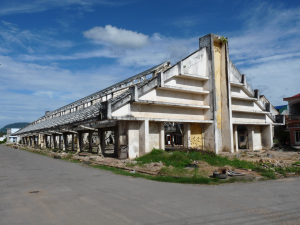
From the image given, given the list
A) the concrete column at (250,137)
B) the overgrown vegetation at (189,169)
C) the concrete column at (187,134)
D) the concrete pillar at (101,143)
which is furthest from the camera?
the concrete column at (250,137)

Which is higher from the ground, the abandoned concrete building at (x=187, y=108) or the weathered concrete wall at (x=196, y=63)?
the weathered concrete wall at (x=196, y=63)

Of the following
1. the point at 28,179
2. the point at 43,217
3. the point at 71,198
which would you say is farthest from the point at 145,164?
the point at 43,217

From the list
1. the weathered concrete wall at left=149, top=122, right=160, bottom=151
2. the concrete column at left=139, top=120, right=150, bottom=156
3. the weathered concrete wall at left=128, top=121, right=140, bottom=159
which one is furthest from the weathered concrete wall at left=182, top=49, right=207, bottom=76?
the weathered concrete wall at left=128, top=121, right=140, bottom=159

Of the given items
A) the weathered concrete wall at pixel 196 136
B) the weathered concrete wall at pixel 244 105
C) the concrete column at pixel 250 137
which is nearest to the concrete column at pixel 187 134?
the weathered concrete wall at pixel 196 136

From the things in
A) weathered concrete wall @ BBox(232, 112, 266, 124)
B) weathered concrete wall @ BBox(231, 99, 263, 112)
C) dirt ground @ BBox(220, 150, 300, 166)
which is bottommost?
dirt ground @ BBox(220, 150, 300, 166)

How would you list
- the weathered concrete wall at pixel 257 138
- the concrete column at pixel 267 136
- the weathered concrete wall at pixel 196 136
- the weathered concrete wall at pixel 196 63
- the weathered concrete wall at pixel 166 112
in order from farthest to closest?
the concrete column at pixel 267 136
the weathered concrete wall at pixel 257 138
the weathered concrete wall at pixel 196 136
the weathered concrete wall at pixel 196 63
the weathered concrete wall at pixel 166 112

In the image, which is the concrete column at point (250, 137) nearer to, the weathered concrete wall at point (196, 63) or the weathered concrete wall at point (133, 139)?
the weathered concrete wall at point (196, 63)

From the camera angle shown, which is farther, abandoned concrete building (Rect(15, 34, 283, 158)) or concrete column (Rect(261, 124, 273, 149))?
concrete column (Rect(261, 124, 273, 149))

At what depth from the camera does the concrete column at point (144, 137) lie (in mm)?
17172

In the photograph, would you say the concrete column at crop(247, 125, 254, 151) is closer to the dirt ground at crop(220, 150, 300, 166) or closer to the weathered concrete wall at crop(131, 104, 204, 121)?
the dirt ground at crop(220, 150, 300, 166)

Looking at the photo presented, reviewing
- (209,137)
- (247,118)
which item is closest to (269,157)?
(209,137)

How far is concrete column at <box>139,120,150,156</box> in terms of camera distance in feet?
56.3

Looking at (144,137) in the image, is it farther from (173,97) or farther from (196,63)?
(196,63)

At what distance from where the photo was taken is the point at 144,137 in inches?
677
